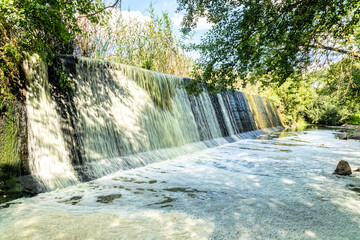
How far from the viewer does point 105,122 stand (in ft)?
18.2

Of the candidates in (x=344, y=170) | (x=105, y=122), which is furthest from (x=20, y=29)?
(x=344, y=170)

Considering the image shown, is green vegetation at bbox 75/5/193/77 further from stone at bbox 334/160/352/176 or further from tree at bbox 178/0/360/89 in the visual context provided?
stone at bbox 334/160/352/176

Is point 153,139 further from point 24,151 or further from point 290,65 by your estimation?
point 290,65

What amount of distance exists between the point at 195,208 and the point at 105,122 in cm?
368

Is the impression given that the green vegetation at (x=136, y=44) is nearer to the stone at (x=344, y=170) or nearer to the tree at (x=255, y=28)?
the tree at (x=255, y=28)

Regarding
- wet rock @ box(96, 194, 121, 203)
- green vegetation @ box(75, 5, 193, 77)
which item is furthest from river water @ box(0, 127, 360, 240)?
green vegetation @ box(75, 5, 193, 77)

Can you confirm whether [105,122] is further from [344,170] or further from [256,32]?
[344,170]

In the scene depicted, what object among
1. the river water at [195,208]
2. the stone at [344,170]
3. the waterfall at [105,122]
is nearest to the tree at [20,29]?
the waterfall at [105,122]

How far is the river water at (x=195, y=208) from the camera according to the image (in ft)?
7.14

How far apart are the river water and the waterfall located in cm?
77

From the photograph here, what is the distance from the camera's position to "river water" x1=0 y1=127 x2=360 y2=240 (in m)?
2.18

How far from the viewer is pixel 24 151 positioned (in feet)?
12.4

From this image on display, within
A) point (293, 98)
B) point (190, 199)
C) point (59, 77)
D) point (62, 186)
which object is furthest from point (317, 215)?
point (293, 98)

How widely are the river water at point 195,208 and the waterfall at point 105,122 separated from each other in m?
0.77
